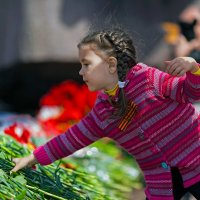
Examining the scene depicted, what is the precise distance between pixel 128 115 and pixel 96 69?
0.22 m

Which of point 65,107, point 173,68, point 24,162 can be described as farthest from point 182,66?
point 65,107

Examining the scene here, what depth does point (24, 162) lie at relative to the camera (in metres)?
3.03

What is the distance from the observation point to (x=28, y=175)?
121 inches

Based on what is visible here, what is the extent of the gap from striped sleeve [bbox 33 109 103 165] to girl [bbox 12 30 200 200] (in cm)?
9

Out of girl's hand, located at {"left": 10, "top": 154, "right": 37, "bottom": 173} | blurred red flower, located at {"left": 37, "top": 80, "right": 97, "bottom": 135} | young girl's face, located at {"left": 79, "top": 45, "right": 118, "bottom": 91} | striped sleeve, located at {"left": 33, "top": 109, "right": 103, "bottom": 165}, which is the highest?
young girl's face, located at {"left": 79, "top": 45, "right": 118, "bottom": 91}

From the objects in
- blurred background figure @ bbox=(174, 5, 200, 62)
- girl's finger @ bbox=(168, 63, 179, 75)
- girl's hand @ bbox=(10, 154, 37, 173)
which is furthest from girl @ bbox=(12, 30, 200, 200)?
blurred background figure @ bbox=(174, 5, 200, 62)

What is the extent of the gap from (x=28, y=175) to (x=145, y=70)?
0.74 meters

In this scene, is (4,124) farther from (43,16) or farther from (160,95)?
(160,95)

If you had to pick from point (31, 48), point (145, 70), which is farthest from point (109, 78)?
point (31, 48)

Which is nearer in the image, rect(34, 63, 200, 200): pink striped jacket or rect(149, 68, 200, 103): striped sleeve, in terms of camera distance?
rect(149, 68, 200, 103): striped sleeve

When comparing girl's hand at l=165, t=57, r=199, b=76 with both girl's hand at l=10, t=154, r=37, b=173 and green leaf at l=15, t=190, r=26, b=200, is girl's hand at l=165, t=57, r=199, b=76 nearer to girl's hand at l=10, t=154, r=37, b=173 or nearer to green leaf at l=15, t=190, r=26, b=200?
green leaf at l=15, t=190, r=26, b=200

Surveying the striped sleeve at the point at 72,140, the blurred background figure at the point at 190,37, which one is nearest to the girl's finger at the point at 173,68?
the striped sleeve at the point at 72,140

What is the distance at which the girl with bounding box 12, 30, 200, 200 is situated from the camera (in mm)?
2723

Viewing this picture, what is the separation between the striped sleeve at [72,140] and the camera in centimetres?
294
